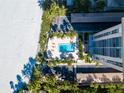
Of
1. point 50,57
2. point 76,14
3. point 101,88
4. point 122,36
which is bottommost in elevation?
point 101,88

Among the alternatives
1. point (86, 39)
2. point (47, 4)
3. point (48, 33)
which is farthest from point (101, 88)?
point (47, 4)

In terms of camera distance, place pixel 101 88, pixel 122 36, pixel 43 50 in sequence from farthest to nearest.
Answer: pixel 43 50
pixel 101 88
pixel 122 36

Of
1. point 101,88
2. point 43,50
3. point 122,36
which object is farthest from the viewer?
point 43,50

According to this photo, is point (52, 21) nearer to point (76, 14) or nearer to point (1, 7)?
point (76, 14)

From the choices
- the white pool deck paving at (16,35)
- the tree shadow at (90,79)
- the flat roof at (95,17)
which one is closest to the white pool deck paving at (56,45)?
the white pool deck paving at (16,35)

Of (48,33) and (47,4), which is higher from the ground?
(47,4)

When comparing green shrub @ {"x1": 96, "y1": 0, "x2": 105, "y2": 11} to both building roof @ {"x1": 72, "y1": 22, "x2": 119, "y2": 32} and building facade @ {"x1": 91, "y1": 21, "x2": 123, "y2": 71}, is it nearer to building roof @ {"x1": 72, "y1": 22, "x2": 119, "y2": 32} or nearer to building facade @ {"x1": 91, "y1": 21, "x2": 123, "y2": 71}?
building roof @ {"x1": 72, "y1": 22, "x2": 119, "y2": 32}

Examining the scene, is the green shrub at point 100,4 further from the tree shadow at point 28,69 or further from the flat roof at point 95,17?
the tree shadow at point 28,69

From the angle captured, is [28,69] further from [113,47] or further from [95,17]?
[113,47]
